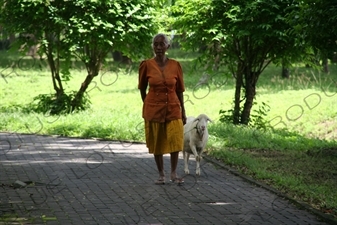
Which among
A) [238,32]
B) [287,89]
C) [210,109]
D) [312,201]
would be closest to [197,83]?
[287,89]

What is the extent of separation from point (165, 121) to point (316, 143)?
662 cm

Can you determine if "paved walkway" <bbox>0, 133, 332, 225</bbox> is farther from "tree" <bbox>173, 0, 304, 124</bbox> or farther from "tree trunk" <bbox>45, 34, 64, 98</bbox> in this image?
"tree trunk" <bbox>45, 34, 64, 98</bbox>

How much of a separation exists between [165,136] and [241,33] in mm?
7507

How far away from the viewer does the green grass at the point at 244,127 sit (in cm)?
1241

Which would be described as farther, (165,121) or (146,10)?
(146,10)

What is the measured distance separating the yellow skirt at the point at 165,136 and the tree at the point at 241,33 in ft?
22.3

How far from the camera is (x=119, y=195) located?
33.7 feet

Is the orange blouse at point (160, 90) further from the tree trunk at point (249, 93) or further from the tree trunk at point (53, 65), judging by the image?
the tree trunk at point (53, 65)

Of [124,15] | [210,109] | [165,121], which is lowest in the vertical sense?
[210,109]

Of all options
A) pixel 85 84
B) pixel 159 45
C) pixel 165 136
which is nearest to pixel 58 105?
pixel 85 84

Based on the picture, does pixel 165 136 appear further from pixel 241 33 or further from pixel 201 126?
pixel 241 33

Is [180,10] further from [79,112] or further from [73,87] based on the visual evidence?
[73,87]

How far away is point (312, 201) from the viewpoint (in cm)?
1007

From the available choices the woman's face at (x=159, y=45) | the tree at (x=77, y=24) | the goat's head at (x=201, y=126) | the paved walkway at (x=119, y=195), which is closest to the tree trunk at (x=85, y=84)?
the tree at (x=77, y=24)
